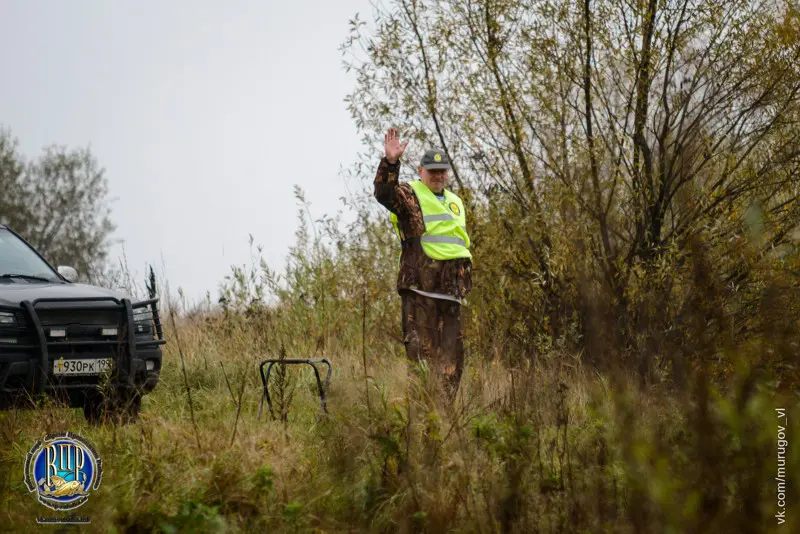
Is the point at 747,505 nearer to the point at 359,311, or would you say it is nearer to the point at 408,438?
the point at 408,438

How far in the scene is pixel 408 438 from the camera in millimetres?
4801

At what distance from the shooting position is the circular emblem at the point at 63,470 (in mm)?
4926

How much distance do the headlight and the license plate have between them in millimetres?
411

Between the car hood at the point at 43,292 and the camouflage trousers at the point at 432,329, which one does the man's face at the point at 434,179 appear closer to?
the camouflage trousers at the point at 432,329

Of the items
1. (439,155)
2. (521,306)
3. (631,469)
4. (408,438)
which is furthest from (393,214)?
(631,469)

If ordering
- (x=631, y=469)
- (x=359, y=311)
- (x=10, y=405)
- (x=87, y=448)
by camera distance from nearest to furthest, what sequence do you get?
(x=631, y=469), (x=87, y=448), (x=10, y=405), (x=359, y=311)

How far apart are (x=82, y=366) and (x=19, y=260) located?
4.99 ft

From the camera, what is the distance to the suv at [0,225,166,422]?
21.4 feet

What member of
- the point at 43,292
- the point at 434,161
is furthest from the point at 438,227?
the point at 43,292

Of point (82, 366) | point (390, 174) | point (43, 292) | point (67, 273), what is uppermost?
point (390, 174)

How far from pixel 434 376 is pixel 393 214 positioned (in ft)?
5.40

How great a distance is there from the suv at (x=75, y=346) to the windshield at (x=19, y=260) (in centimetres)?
10

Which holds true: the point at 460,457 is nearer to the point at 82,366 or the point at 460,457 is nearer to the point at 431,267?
the point at 431,267

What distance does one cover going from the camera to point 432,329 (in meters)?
7.63
